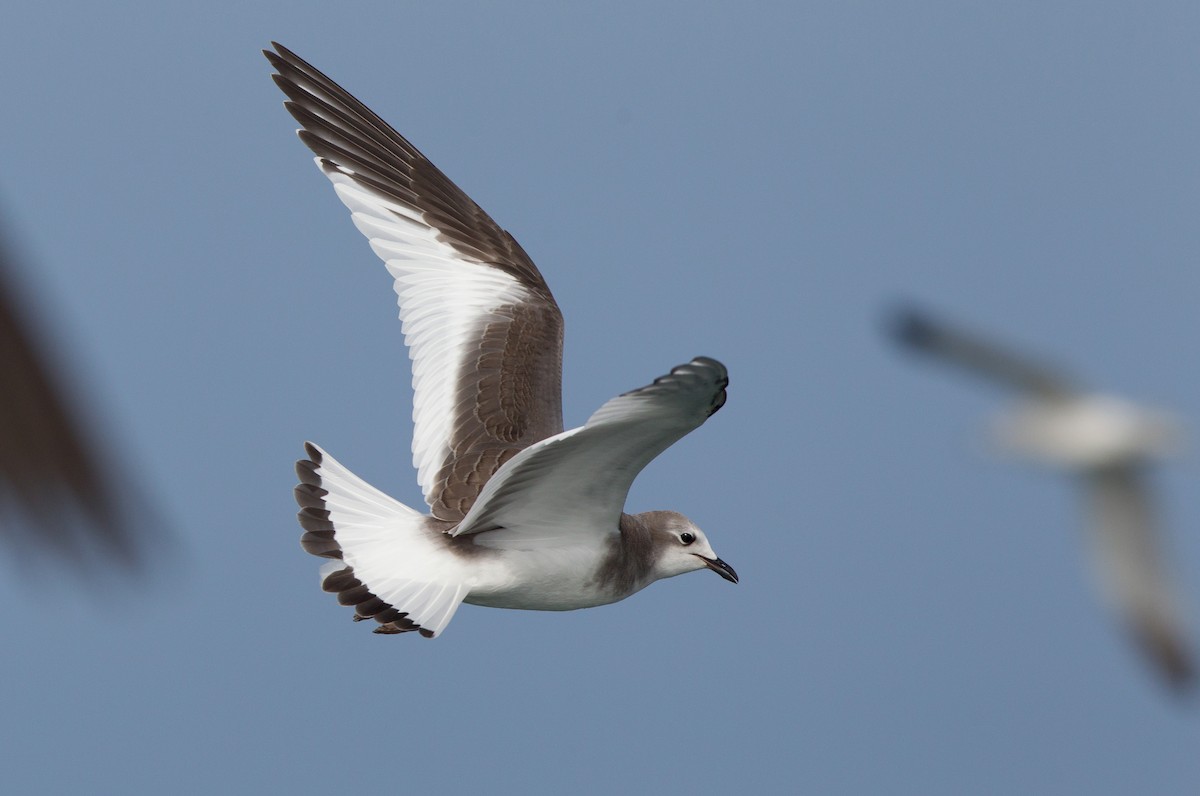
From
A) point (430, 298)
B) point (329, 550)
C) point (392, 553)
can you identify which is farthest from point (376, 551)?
point (430, 298)

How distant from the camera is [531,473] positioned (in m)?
6.15

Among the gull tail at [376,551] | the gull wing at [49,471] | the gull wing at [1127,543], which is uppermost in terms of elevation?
the gull wing at [49,471]

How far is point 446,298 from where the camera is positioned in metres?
8.33

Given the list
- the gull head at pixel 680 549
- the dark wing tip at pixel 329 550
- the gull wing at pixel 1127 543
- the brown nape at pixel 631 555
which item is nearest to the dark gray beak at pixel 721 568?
the gull head at pixel 680 549

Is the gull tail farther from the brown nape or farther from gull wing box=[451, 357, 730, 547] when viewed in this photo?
the brown nape

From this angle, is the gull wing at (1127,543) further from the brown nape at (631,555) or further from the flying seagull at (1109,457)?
the brown nape at (631,555)

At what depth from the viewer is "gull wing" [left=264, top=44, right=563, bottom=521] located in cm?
760

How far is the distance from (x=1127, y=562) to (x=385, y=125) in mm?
5298

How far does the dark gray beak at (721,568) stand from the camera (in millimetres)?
7309

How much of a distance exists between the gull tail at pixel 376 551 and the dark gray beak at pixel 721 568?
4.72 feet

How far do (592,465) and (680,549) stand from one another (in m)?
1.30

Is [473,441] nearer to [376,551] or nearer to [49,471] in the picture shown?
[376,551]

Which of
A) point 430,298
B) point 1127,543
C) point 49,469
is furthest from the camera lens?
point 430,298

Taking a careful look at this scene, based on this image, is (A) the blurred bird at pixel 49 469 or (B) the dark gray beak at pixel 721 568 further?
(B) the dark gray beak at pixel 721 568
